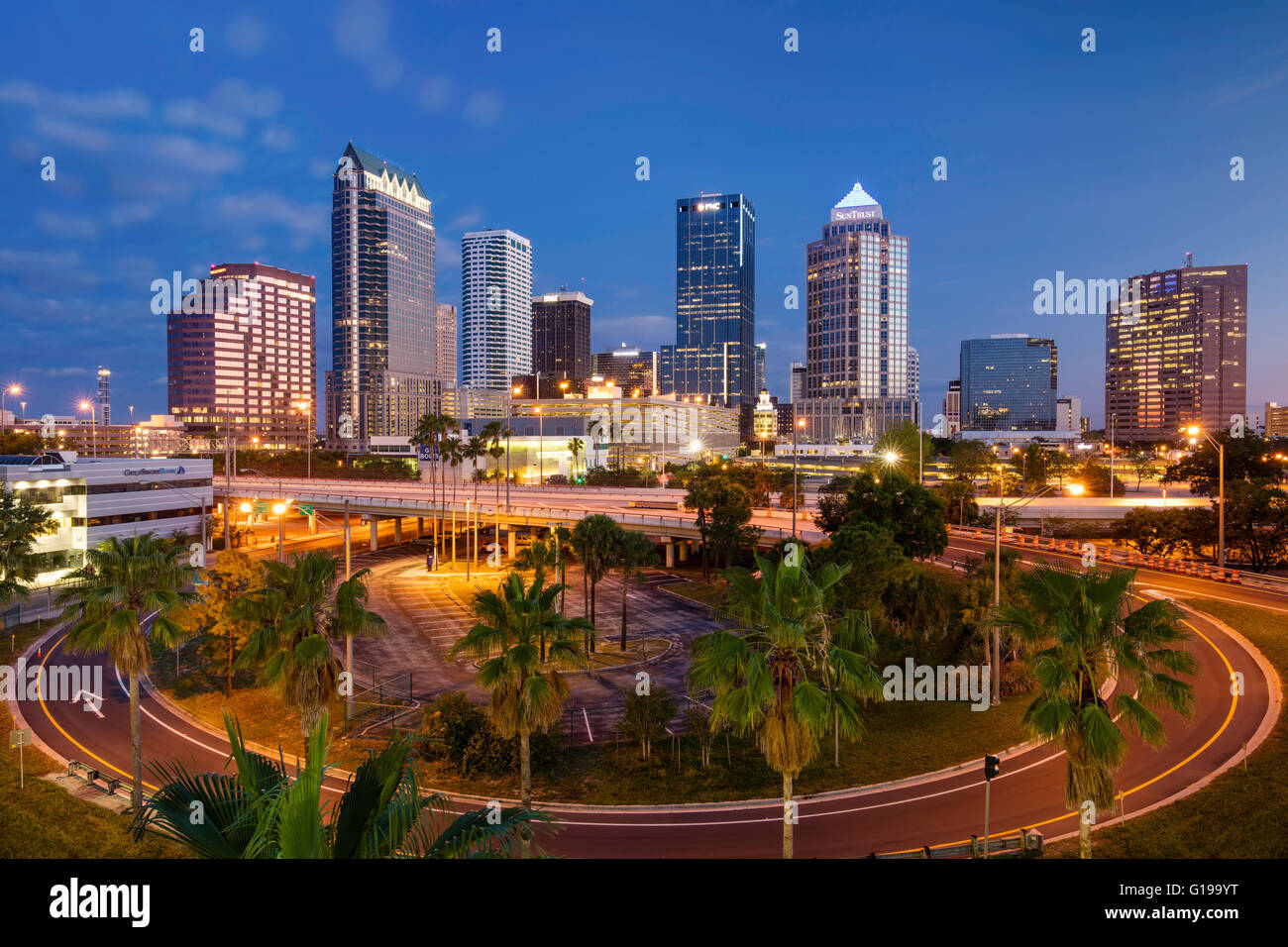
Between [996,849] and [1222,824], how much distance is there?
5.26 meters

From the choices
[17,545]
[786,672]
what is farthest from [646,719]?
[17,545]

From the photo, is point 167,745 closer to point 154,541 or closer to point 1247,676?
point 154,541

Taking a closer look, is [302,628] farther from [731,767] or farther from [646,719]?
[731,767]

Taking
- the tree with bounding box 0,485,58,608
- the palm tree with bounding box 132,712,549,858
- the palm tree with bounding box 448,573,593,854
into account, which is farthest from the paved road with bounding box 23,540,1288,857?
the tree with bounding box 0,485,58,608

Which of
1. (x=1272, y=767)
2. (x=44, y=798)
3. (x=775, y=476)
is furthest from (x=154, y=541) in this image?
(x=775, y=476)

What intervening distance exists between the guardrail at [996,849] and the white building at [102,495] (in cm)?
5207

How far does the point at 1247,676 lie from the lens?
2495cm

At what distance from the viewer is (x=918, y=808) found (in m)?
18.5

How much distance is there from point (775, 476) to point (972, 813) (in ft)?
276

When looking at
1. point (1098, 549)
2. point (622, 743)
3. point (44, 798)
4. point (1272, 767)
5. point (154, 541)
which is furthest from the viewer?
point (1098, 549)

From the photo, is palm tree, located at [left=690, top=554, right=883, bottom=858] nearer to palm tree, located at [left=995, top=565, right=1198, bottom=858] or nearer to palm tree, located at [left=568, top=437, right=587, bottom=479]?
palm tree, located at [left=995, top=565, right=1198, bottom=858]

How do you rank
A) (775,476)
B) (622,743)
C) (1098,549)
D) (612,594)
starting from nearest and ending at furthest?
(622,743) < (1098,549) < (612,594) < (775,476)

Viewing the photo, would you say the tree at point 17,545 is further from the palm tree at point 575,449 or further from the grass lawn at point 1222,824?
the palm tree at point 575,449

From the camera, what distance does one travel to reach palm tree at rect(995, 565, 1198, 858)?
11742 mm
